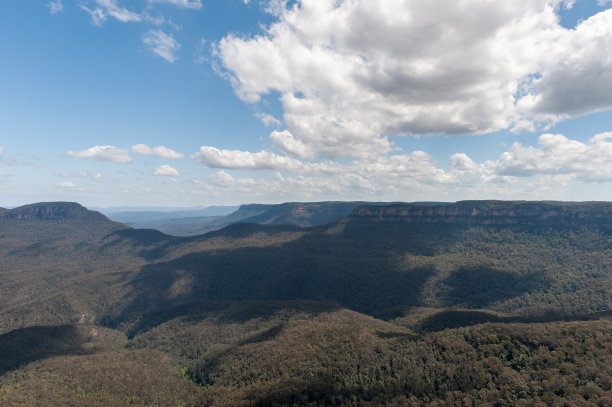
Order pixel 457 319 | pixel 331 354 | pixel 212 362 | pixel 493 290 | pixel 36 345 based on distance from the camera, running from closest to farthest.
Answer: pixel 331 354 → pixel 212 362 → pixel 457 319 → pixel 36 345 → pixel 493 290

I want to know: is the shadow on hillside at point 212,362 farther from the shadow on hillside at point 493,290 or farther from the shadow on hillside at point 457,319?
the shadow on hillside at point 493,290

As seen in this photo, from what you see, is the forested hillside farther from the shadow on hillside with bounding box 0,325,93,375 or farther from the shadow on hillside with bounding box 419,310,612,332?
the shadow on hillside with bounding box 419,310,612,332

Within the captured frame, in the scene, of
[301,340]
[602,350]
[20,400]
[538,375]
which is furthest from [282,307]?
[602,350]

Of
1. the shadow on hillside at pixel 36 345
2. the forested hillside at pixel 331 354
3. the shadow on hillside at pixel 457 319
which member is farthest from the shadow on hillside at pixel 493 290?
the shadow on hillside at pixel 36 345

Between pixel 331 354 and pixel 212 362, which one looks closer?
pixel 331 354

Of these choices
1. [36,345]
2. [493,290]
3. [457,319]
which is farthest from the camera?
[493,290]

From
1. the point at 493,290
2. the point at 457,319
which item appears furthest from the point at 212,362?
the point at 493,290

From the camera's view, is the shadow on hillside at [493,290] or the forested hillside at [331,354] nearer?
the forested hillside at [331,354]

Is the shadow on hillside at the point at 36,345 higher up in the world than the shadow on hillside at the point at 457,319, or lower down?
lower down

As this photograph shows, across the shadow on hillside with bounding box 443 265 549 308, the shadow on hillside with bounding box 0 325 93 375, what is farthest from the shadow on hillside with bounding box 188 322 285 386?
the shadow on hillside with bounding box 443 265 549 308

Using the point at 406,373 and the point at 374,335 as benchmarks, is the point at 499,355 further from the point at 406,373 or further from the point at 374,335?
the point at 374,335

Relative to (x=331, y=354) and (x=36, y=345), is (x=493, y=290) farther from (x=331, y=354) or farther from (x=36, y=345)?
(x=36, y=345)
